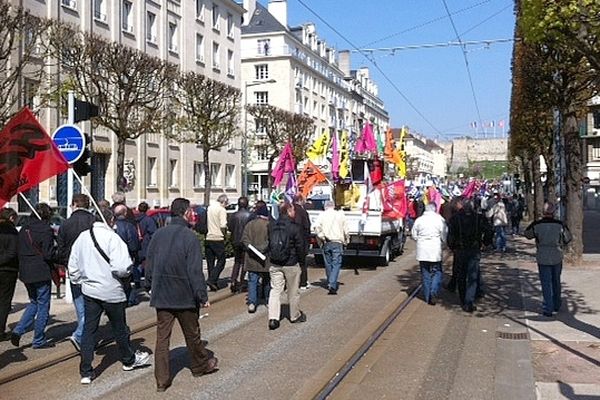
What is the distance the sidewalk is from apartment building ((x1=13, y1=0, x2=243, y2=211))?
68.3 ft

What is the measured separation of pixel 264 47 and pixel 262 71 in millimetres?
2501

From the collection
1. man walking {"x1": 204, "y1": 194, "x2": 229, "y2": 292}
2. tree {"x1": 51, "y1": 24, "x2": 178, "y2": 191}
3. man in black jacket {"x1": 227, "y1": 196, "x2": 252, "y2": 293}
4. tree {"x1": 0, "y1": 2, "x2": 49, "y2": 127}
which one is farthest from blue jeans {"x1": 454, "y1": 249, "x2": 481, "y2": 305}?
tree {"x1": 51, "y1": 24, "x2": 178, "y2": 191}

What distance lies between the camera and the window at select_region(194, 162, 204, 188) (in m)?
50.5

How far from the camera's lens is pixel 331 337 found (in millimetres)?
9664

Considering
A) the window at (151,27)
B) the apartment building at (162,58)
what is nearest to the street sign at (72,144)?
the apartment building at (162,58)

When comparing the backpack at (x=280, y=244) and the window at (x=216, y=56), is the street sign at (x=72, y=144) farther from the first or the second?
the window at (x=216, y=56)

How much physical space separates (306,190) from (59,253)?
12.4m

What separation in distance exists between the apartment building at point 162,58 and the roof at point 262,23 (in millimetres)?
17081

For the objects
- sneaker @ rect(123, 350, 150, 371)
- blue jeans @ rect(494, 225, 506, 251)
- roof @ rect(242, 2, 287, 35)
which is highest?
roof @ rect(242, 2, 287, 35)

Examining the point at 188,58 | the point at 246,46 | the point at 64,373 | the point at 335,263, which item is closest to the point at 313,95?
the point at 246,46

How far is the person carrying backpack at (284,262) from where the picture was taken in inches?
402

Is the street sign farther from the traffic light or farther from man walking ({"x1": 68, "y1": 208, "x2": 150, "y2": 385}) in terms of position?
man walking ({"x1": 68, "y1": 208, "x2": 150, "y2": 385})

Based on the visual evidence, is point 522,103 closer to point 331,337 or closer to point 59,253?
point 331,337

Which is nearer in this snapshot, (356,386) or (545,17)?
(356,386)
